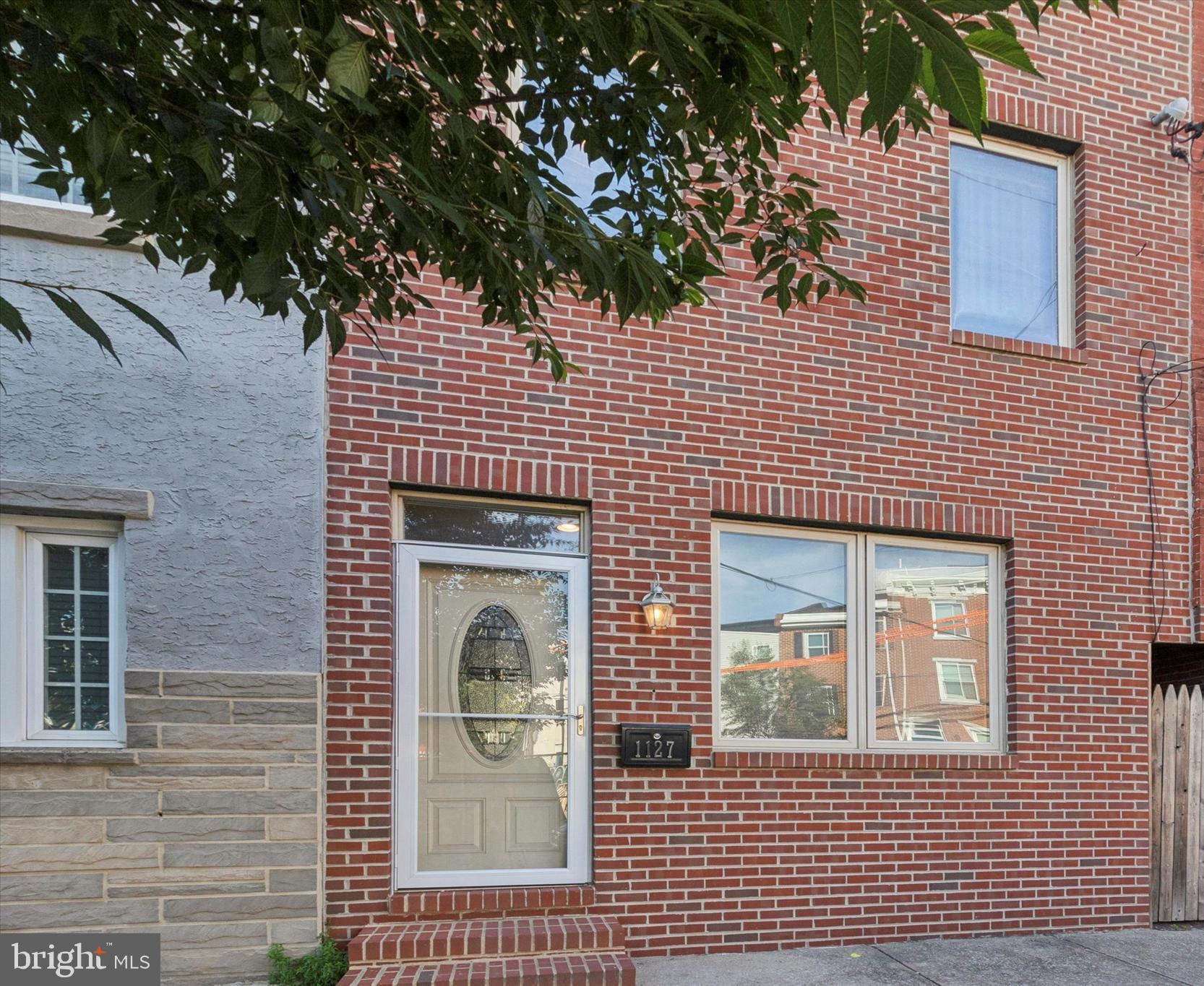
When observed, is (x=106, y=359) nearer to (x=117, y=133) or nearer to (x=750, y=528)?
(x=117, y=133)

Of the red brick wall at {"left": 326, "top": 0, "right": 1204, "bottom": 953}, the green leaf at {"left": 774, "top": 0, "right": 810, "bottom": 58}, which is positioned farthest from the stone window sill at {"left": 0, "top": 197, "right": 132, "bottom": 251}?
the green leaf at {"left": 774, "top": 0, "right": 810, "bottom": 58}

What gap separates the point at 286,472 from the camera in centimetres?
503

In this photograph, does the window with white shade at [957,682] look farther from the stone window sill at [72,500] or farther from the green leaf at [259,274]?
the green leaf at [259,274]

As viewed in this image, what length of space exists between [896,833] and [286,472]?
13.7 feet

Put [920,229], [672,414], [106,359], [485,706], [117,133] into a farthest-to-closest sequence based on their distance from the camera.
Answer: [920,229] < [672,414] < [485,706] < [106,359] < [117,133]

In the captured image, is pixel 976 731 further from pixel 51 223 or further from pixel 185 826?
pixel 51 223

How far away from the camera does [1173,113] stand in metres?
7.02

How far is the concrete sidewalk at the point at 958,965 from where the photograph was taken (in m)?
5.21

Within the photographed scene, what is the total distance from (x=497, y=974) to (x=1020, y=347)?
509cm

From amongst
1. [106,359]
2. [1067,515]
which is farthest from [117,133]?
[1067,515]

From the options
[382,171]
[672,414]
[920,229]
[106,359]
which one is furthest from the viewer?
[920,229]

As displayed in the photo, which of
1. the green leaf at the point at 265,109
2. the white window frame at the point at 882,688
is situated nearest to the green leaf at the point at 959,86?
the green leaf at the point at 265,109

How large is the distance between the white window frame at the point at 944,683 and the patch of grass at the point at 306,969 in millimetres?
3957

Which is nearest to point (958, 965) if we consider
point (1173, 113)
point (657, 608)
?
point (657, 608)
